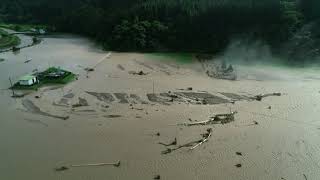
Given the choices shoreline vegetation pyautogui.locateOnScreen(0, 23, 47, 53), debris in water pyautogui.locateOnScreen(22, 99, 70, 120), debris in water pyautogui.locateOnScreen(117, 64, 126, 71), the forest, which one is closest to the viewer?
debris in water pyautogui.locateOnScreen(22, 99, 70, 120)

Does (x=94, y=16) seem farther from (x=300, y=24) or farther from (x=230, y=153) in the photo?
(x=230, y=153)

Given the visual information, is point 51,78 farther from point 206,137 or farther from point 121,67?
point 206,137

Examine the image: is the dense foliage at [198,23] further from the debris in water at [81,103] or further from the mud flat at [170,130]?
the debris in water at [81,103]

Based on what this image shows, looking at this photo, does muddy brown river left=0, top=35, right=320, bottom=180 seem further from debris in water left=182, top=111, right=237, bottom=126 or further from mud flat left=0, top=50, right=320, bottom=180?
debris in water left=182, top=111, right=237, bottom=126

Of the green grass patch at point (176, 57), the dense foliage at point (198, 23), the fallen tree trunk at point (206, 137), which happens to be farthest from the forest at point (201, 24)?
the fallen tree trunk at point (206, 137)

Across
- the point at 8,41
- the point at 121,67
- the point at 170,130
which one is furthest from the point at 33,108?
the point at 8,41

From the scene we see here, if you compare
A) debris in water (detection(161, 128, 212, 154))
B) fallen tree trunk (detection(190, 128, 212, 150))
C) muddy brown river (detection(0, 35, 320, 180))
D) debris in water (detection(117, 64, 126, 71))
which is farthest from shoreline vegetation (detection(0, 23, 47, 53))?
debris in water (detection(161, 128, 212, 154))

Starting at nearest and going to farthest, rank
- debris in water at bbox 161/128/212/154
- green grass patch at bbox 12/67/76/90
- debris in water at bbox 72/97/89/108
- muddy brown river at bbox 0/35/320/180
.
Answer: muddy brown river at bbox 0/35/320/180, debris in water at bbox 161/128/212/154, debris in water at bbox 72/97/89/108, green grass patch at bbox 12/67/76/90
